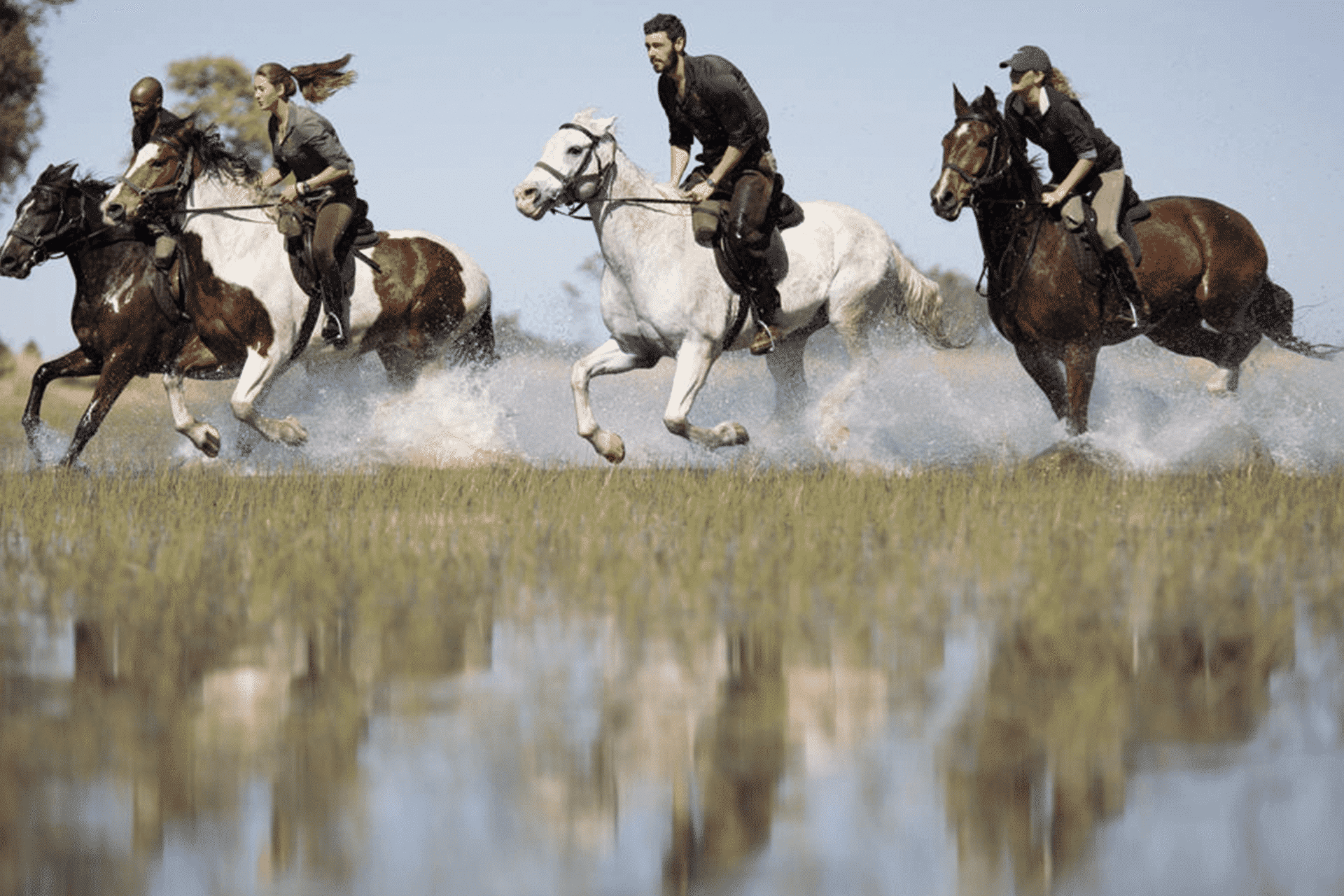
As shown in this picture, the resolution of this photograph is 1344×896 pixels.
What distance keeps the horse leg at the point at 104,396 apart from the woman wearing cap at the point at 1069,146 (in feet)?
20.4

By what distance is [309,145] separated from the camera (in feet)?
33.0

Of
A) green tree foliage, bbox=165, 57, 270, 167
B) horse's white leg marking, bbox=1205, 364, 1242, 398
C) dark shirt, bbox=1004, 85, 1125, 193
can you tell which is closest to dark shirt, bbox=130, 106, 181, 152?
dark shirt, bbox=1004, 85, 1125, 193

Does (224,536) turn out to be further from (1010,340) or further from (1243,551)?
(1010,340)

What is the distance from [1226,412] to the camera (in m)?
Answer: 10.5

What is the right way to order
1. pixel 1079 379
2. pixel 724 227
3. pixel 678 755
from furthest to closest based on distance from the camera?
pixel 724 227 < pixel 1079 379 < pixel 678 755

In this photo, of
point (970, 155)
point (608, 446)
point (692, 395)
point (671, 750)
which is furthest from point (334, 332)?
point (671, 750)

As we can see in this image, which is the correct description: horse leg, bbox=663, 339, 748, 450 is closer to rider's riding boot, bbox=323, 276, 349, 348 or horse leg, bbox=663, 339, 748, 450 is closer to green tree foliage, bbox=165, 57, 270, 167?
rider's riding boot, bbox=323, 276, 349, 348

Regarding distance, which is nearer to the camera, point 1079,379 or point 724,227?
point 1079,379

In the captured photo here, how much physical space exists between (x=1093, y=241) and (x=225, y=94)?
23163 mm

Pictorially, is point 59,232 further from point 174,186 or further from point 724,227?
point 724,227

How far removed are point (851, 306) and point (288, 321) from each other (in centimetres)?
394

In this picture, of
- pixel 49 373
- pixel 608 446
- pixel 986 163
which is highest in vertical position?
pixel 986 163

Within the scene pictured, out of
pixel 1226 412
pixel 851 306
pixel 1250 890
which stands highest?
pixel 851 306

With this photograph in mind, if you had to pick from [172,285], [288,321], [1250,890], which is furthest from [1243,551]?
[172,285]
